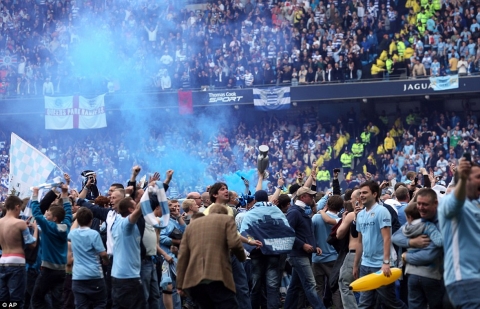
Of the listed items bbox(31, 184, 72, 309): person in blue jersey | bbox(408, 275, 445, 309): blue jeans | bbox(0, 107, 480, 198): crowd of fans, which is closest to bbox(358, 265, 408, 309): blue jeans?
bbox(408, 275, 445, 309): blue jeans

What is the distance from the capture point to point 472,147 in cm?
2753

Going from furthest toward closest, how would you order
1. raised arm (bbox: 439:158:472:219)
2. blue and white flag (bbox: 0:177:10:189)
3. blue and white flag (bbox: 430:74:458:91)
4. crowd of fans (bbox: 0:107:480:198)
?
blue and white flag (bbox: 0:177:10:189), blue and white flag (bbox: 430:74:458:91), crowd of fans (bbox: 0:107:480:198), raised arm (bbox: 439:158:472:219)

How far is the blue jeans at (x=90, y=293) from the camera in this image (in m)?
10.6

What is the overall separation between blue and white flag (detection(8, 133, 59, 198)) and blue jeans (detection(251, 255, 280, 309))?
4.35 metres

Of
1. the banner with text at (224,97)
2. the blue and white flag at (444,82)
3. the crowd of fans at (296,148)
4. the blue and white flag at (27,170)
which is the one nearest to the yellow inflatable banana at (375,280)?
the blue and white flag at (27,170)

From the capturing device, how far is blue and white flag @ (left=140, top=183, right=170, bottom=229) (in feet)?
30.2

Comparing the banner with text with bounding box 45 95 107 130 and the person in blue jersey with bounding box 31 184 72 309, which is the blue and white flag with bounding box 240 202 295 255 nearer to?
the person in blue jersey with bounding box 31 184 72 309

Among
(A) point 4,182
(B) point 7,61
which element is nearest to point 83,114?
(A) point 4,182

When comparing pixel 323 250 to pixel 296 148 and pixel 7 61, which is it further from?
pixel 7 61

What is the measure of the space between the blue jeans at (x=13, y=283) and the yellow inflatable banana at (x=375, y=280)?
414cm

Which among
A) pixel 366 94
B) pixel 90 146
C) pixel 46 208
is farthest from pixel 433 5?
pixel 46 208

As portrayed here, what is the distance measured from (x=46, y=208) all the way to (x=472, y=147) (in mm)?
18499

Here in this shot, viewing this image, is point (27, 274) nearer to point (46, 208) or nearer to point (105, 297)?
point (46, 208)

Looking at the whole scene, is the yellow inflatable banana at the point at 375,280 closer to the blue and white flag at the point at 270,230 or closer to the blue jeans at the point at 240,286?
the blue jeans at the point at 240,286
